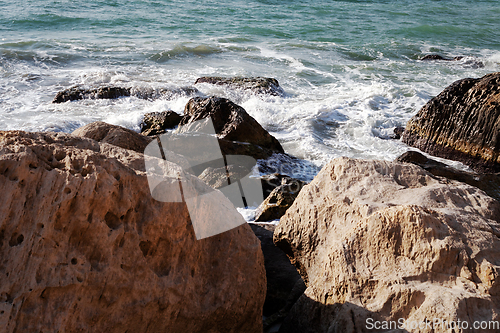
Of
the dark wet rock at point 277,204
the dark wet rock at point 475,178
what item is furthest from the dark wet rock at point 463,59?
the dark wet rock at point 277,204

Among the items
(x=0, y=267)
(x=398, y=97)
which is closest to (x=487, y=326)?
(x=0, y=267)

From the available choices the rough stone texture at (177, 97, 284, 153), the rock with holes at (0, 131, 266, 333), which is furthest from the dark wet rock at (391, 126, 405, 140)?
the rock with holes at (0, 131, 266, 333)

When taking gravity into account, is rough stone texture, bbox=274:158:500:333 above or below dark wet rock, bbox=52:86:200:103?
above

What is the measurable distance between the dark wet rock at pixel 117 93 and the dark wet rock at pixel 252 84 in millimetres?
758

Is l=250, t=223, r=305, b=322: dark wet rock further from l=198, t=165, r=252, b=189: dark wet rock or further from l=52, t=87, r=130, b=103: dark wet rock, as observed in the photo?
l=52, t=87, r=130, b=103: dark wet rock

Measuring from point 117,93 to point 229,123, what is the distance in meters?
4.36

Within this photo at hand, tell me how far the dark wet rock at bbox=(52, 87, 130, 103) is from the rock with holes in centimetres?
751

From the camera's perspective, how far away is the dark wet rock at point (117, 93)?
30.1ft

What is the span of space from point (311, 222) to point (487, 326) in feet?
3.97

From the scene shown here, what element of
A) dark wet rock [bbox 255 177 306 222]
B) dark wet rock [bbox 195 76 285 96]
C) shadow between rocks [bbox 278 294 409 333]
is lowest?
dark wet rock [bbox 195 76 285 96]

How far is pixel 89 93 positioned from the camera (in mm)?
9359

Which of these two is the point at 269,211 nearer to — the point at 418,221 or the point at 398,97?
the point at 418,221

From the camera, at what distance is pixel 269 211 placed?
431 centimetres

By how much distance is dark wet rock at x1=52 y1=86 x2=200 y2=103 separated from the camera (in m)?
9.16
